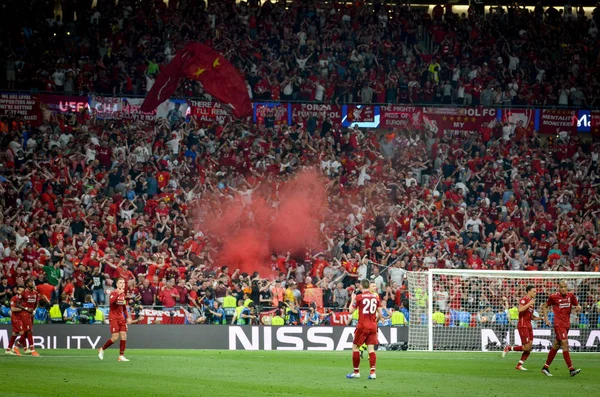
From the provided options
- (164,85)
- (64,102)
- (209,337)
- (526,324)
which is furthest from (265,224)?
(526,324)

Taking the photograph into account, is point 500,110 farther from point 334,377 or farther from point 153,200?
point 334,377

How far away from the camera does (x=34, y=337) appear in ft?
84.6

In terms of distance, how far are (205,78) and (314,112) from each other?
4.51 meters

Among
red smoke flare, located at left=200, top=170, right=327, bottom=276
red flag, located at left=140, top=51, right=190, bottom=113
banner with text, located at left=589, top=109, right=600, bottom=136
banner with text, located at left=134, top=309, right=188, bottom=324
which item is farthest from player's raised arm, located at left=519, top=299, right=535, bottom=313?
banner with text, located at left=589, top=109, right=600, bottom=136

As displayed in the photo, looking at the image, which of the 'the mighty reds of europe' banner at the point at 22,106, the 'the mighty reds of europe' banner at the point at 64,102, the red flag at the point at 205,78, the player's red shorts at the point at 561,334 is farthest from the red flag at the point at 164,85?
the player's red shorts at the point at 561,334

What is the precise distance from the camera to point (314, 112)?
37.6m

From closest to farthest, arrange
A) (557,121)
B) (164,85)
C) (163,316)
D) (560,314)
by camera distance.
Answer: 1. (560,314)
2. (163,316)
3. (164,85)
4. (557,121)

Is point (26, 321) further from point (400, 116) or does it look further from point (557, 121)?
point (557, 121)

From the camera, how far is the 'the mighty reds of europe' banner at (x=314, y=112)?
37438 millimetres

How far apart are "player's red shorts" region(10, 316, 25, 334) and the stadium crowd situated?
13920 mm

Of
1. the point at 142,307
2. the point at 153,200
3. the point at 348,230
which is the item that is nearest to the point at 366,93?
the point at 348,230

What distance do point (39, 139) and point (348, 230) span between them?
10884 mm

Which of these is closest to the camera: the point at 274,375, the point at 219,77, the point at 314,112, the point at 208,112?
the point at 274,375

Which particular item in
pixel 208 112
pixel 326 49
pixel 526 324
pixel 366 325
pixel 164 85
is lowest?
pixel 526 324
